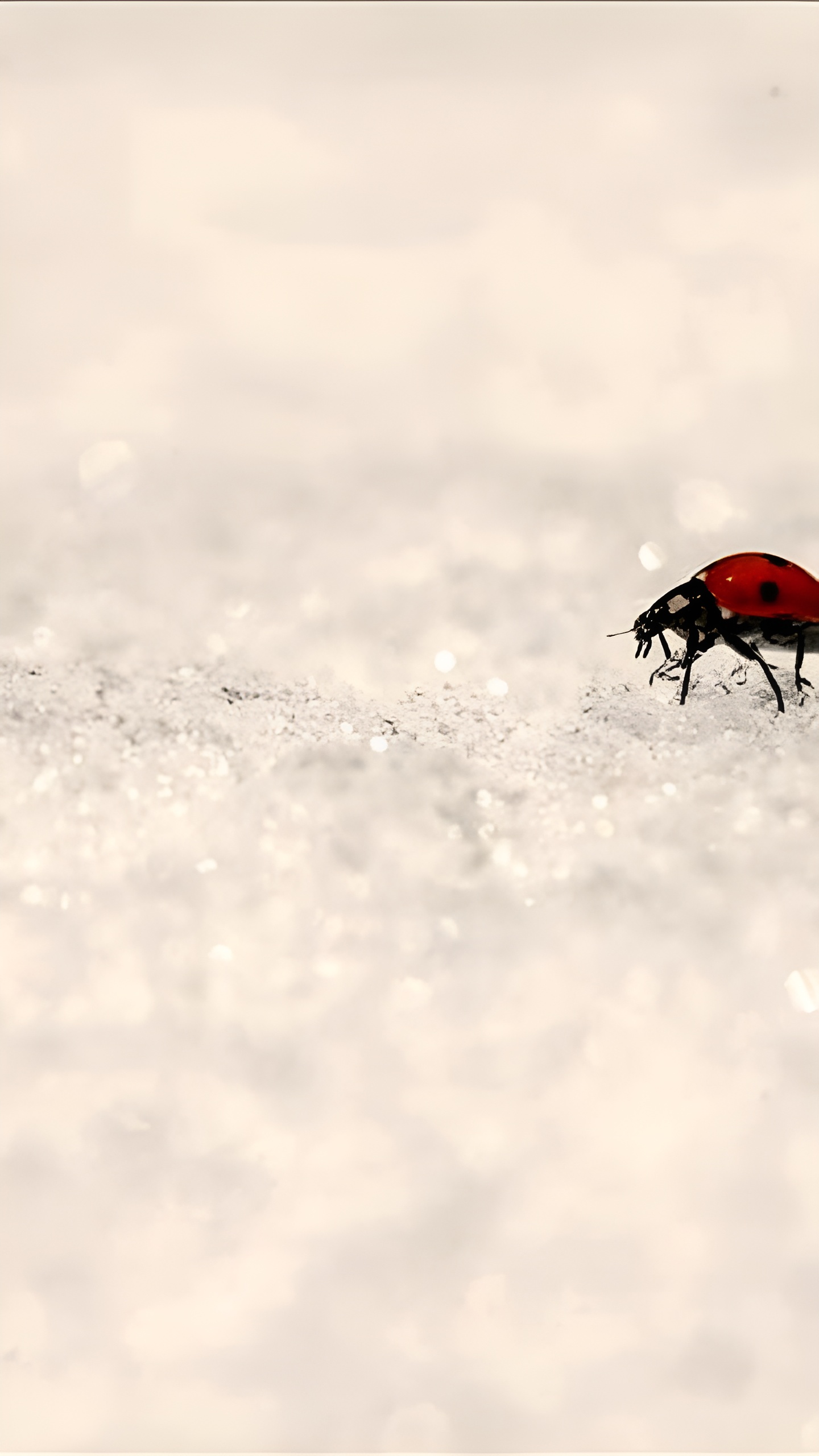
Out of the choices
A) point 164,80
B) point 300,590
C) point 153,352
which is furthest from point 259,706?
point 164,80

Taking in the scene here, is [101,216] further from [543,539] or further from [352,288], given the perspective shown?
[543,539]

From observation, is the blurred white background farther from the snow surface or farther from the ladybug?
the ladybug

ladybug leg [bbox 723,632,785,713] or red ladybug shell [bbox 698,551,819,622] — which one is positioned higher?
red ladybug shell [bbox 698,551,819,622]

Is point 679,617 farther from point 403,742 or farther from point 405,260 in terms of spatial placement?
point 405,260

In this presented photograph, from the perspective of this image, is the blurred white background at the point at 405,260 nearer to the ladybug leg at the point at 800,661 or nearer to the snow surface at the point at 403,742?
the snow surface at the point at 403,742

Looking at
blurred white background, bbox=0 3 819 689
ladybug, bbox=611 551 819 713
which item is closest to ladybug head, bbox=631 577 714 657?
ladybug, bbox=611 551 819 713

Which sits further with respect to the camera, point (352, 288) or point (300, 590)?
point (352, 288)
